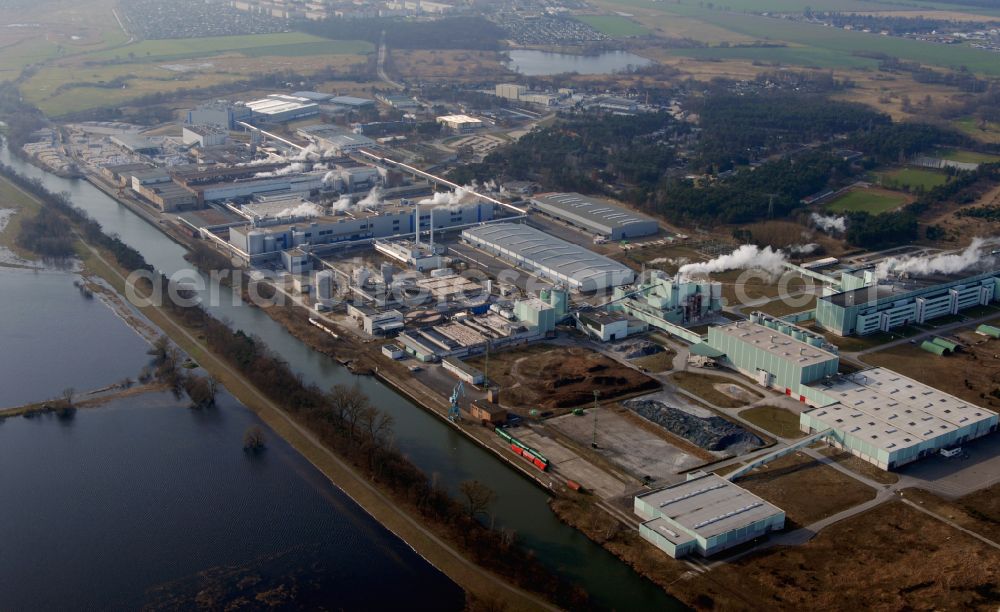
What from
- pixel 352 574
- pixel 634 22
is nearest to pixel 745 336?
pixel 352 574

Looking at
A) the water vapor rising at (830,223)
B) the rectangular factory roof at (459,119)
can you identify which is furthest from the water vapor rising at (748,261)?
the rectangular factory roof at (459,119)

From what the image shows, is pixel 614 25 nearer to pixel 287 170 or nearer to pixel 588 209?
pixel 287 170

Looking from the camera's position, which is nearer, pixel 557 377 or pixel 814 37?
pixel 557 377

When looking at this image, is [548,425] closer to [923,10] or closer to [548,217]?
[548,217]

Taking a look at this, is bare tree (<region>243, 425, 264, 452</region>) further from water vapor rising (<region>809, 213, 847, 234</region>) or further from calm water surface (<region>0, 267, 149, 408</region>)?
water vapor rising (<region>809, 213, 847, 234</region>)

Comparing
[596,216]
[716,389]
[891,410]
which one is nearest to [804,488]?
[891,410]

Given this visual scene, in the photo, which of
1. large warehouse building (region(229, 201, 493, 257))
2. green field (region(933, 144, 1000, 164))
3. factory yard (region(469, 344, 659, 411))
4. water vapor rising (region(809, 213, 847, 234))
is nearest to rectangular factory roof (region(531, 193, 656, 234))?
large warehouse building (region(229, 201, 493, 257))

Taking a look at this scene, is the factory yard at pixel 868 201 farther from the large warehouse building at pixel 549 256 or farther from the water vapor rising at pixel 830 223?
the large warehouse building at pixel 549 256
